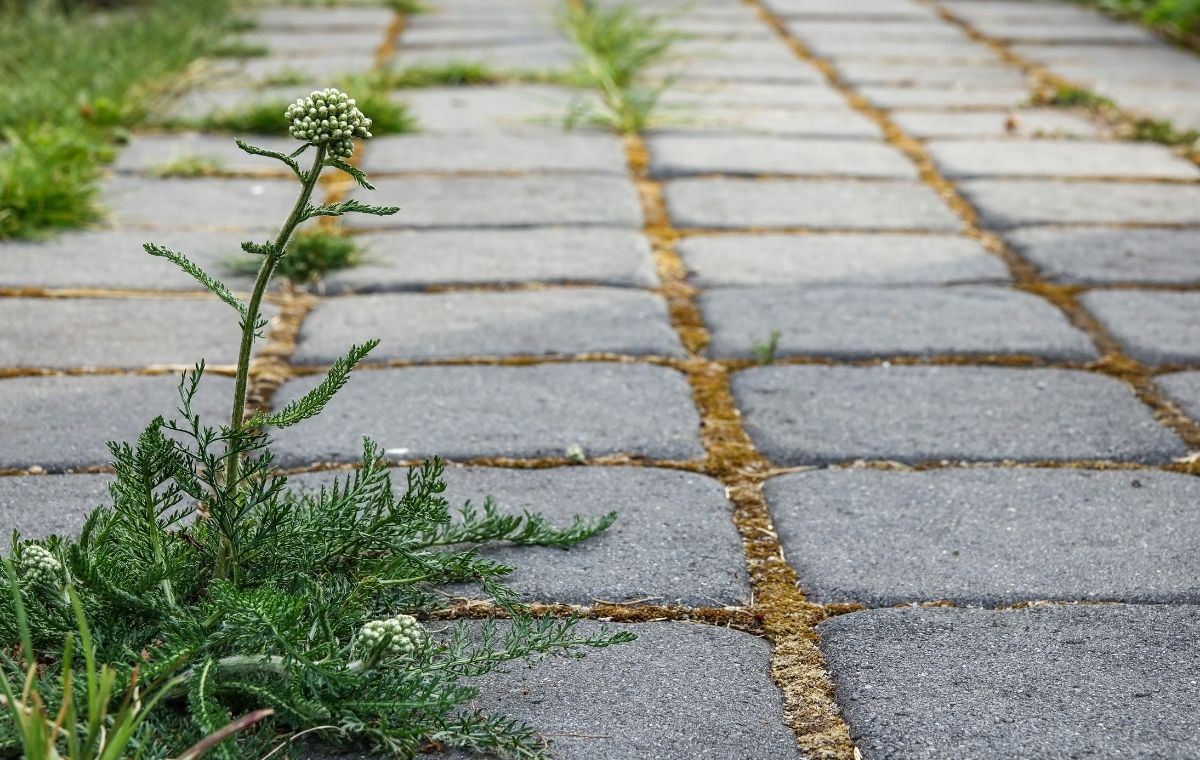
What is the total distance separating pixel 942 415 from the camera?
2.18 m

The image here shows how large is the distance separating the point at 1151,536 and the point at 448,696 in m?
0.98

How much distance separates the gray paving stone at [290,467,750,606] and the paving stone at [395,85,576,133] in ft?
7.86

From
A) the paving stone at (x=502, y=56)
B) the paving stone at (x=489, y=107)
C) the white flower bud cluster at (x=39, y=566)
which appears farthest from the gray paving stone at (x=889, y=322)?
the paving stone at (x=502, y=56)

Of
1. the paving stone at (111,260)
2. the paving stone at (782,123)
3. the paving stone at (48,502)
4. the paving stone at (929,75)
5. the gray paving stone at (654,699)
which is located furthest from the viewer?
the paving stone at (929,75)

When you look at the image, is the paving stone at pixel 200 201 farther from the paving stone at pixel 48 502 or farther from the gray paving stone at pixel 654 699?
the gray paving stone at pixel 654 699

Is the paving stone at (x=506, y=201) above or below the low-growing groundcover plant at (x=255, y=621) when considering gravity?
below

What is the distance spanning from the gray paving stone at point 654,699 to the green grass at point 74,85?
2.09 metres

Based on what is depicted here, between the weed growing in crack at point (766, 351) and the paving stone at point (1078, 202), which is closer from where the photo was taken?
the weed growing in crack at point (766, 351)

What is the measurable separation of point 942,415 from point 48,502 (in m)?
1.29

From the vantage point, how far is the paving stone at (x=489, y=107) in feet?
13.9

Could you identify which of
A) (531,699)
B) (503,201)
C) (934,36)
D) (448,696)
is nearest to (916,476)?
(531,699)

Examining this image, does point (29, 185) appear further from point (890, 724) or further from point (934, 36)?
point (934, 36)

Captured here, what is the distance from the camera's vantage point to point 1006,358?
244 cm

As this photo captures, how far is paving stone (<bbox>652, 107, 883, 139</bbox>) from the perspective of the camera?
4.16 meters
